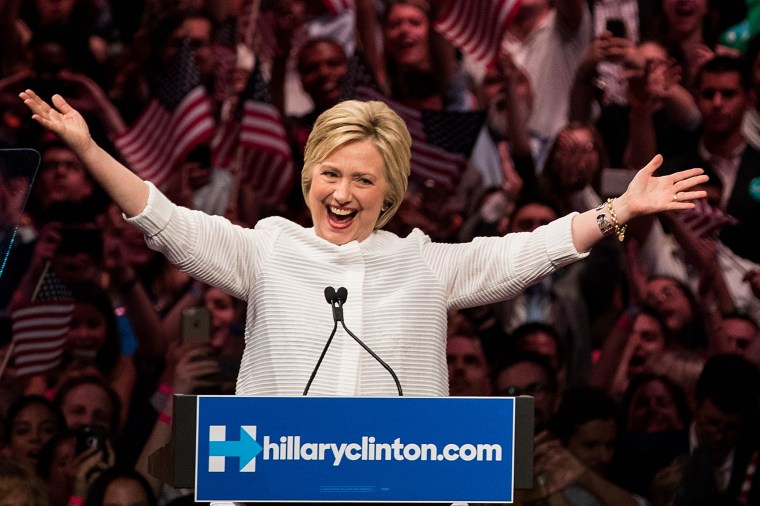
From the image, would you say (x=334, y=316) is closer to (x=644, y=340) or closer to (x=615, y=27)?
(x=644, y=340)

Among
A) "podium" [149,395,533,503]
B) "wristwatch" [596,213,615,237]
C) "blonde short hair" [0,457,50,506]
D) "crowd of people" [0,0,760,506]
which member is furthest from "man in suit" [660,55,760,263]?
"podium" [149,395,533,503]

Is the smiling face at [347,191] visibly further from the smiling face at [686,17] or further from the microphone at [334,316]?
the smiling face at [686,17]

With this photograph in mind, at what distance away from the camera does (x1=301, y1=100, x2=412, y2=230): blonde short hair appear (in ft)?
7.80

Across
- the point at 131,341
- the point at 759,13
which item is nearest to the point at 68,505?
the point at 131,341

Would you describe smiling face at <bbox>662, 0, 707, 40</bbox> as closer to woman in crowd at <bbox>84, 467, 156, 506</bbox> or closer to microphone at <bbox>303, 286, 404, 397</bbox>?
woman in crowd at <bbox>84, 467, 156, 506</bbox>

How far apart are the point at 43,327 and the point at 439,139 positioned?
1840mm

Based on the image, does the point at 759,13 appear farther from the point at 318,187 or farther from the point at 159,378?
the point at 318,187

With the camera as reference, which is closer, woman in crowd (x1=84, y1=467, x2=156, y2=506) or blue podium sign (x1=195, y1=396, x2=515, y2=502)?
blue podium sign (x1=195, y1=396, x2=515, y2=502)

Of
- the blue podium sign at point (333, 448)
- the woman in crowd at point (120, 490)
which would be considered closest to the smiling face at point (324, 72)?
Result: the woman in crowd at point (120, 490)

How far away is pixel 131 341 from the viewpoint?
207 inches

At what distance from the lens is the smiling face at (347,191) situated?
7.82 feet

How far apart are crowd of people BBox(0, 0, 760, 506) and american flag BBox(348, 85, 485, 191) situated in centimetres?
2

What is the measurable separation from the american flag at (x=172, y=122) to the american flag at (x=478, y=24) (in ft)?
3.60

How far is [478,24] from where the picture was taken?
5602 mm
